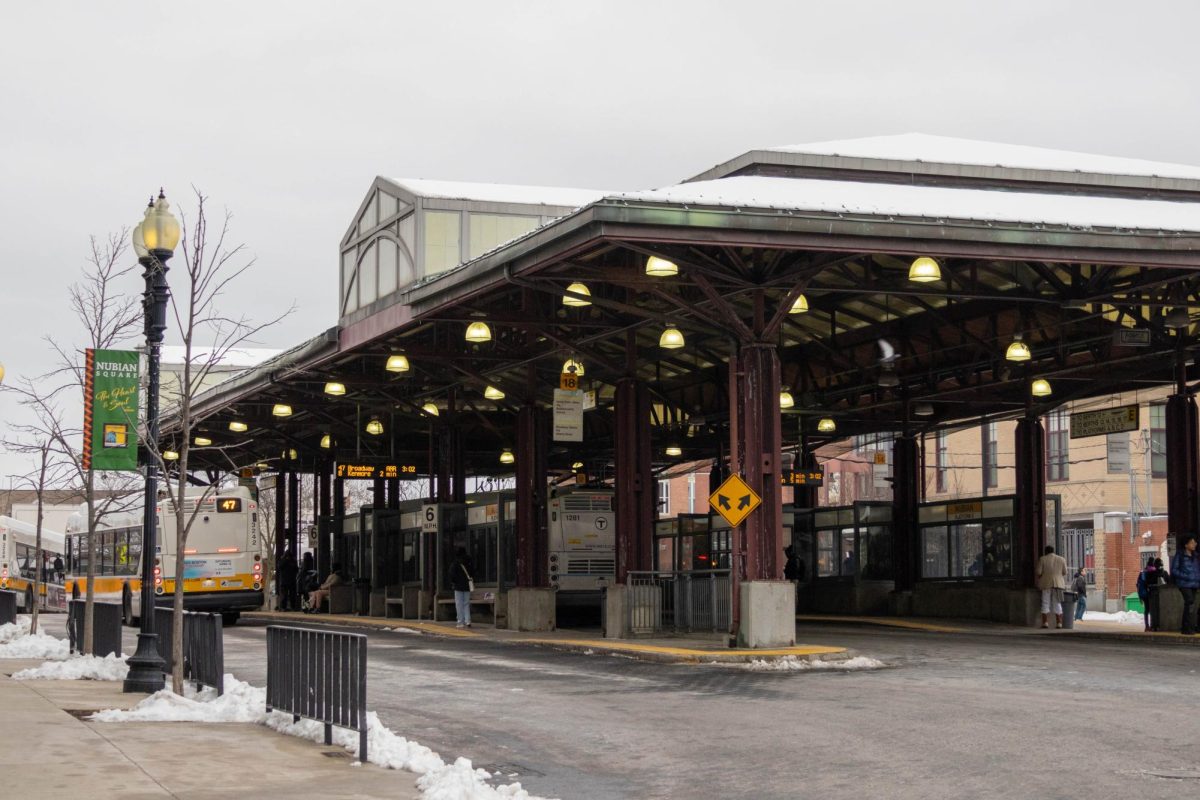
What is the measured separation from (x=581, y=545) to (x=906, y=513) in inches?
362

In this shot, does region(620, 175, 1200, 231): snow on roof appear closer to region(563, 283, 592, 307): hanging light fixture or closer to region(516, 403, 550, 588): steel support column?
region(563, 283, 592, 307): hanging light fixture

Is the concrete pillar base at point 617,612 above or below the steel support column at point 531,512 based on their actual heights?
below

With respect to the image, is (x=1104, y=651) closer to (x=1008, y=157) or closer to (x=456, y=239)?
(x=1008, y=157)

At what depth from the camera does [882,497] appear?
88125 millimetres

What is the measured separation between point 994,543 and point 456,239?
1542cm

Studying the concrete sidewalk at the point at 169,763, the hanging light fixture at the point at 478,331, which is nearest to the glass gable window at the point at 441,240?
the hanging light fixture at the point at 478,331

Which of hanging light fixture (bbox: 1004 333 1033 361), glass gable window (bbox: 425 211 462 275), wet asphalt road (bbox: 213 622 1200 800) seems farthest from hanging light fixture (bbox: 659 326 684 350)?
glass gable window (bbox: 425 211 462 275)

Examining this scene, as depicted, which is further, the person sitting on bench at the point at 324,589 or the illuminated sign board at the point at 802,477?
the person sitting on bench at the point at 324,589

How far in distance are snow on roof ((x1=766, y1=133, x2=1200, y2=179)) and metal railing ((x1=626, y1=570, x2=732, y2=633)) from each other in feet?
32.3

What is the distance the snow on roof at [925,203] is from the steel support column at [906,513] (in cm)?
1310

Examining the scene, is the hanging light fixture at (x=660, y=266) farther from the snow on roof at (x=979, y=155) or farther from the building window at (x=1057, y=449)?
the building window at (x=1057, y=449)

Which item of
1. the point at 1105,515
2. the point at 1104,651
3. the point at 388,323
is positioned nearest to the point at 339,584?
the point at 388,323

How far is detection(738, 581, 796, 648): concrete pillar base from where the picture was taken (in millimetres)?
24734

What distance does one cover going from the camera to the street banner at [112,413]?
68.6ft
